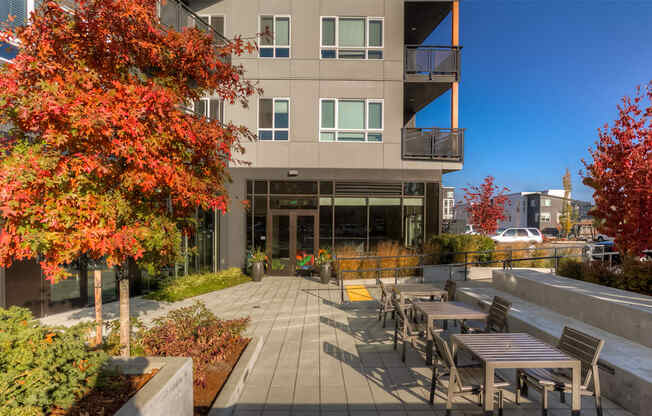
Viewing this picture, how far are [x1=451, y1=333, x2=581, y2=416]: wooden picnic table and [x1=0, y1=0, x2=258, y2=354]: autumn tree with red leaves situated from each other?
133 inches

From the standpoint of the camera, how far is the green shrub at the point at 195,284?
969cm

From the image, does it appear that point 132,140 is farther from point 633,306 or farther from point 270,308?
point 633,306

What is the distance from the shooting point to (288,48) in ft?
45.0

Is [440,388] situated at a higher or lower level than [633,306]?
lower

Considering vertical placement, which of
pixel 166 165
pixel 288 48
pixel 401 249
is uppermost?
pixel 288 48

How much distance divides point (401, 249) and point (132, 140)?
11655mm

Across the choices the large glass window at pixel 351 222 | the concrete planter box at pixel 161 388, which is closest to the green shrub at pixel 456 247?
the large glass window at pixel 351 222

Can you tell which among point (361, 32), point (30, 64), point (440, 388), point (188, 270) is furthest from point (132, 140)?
point (361, 32)

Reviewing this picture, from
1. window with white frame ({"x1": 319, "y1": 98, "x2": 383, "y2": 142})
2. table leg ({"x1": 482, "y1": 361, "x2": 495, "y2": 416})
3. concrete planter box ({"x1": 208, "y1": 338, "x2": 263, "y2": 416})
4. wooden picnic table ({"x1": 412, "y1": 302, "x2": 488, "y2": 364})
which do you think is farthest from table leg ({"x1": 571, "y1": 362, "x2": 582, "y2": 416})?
window with white frame ({"x1": 319, "y1": 98, "x2": 383, "y2": 142})

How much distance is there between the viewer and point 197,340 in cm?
466

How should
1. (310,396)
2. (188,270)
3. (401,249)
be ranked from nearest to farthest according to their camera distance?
(310,396) → (188,270) → (401,249)

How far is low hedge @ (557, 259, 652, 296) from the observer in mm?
6145

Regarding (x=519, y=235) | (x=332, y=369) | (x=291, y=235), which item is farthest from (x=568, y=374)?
(x=519, y=235)

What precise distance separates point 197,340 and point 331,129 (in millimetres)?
10692
